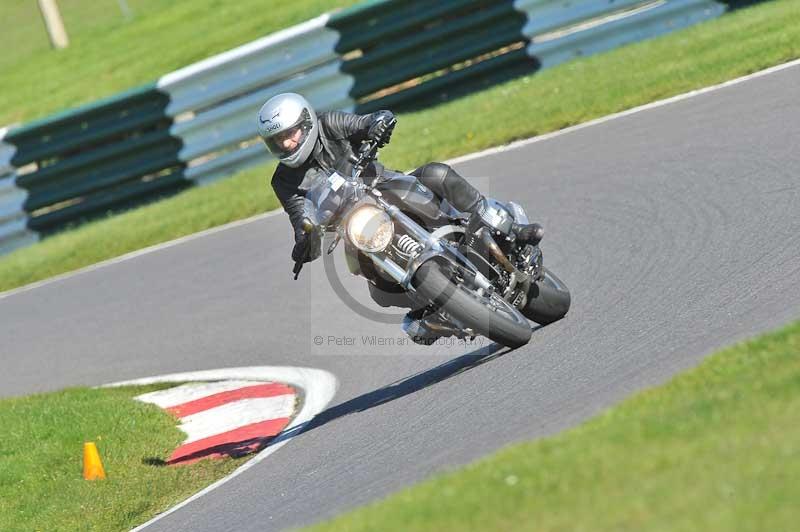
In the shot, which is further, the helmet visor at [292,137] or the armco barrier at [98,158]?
the armco barrier at [98,158]

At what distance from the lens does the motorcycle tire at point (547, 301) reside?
782 cm

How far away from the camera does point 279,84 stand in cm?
1619

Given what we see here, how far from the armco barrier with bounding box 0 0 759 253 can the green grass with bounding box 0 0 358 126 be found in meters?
6.37

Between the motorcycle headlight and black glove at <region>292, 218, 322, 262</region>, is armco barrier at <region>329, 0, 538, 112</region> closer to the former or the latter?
black glove at <region>292, 218, 322, 262</region>

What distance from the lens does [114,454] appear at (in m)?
8.48

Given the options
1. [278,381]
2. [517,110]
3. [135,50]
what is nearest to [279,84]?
[517,110]

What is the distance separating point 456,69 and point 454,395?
960 cm

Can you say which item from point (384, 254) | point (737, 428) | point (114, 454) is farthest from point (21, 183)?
point (737, 428)

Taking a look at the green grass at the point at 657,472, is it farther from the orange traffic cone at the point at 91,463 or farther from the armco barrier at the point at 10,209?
the armco barrier at the point at 10,209

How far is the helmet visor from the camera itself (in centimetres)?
723

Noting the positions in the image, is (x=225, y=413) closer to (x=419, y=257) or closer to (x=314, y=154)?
(x=314, y=154)

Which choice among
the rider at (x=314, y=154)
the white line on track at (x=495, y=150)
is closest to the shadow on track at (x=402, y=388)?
the rider at (x=314, y=154)

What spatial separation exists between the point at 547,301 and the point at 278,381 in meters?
2.24

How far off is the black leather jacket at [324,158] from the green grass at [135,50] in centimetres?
1552
